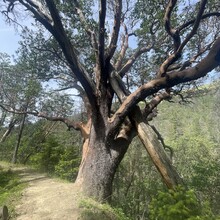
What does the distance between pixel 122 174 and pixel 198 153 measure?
4.40 m

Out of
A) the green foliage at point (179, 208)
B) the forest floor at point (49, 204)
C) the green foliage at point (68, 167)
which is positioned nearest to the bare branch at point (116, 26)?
the forest floor at point (49, 204)

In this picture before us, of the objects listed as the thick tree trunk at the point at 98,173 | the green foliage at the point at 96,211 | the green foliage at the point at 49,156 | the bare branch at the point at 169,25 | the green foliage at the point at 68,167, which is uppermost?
the bare branch at the point at 169,25

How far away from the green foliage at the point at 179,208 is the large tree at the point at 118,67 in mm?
1741

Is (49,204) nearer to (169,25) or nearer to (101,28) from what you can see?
(101,28)

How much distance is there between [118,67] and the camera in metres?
10.3

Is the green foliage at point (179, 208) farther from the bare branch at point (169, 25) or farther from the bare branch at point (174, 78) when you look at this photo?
the bare branch at point (169, 25)

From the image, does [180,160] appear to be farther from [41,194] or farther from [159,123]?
[159,123]

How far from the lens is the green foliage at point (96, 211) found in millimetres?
5902

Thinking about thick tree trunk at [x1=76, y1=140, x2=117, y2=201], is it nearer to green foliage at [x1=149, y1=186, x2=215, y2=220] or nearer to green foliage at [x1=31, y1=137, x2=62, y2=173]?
green foliage at [x1=149, y1=186, x2=215, y2=220]

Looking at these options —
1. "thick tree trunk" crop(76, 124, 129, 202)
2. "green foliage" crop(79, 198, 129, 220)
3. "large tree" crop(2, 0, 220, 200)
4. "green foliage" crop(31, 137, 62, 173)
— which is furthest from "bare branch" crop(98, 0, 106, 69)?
"green foliage" crop(31, 137, 62, 173)

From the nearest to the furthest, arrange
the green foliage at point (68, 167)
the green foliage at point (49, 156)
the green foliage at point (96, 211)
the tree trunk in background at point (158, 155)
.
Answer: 1. the tree trunk in background at point (158, 155)
2. the green foliage at point (96, 211)
3. the green foliage at point (68, 167)
4. the green foliage at point (49, 156)

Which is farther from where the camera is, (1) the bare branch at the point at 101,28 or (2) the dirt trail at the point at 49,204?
(2) the dirt trail at the point at 49,204

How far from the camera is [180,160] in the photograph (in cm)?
1480

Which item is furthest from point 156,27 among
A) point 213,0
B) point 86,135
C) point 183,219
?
point 183,219
